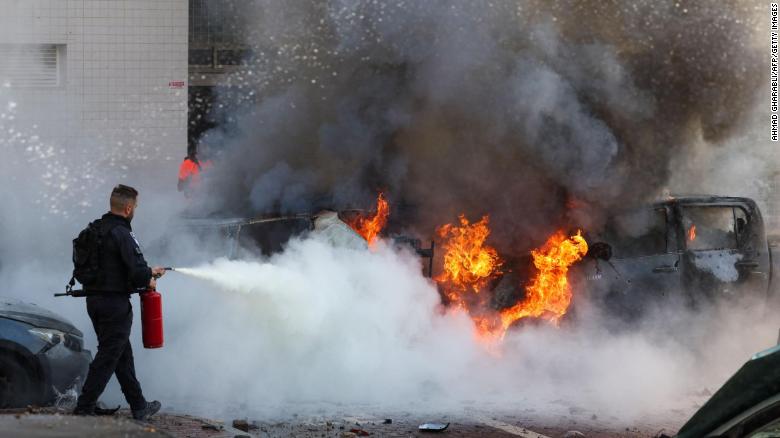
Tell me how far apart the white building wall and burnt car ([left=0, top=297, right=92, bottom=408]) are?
6.94 metres

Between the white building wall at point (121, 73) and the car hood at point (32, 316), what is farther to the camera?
the white building wall at point (121, 73)

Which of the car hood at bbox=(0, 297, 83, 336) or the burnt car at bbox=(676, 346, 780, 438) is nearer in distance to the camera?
the burnt car at bbox=(676, 346, 780, 438)

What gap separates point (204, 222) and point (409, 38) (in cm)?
314

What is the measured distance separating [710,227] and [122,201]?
591 cm

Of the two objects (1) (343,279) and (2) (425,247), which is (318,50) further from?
(1) (343,279)

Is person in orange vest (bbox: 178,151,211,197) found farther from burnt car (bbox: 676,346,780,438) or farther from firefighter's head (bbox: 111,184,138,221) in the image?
burnt car (bbox: 676,346,780,438)

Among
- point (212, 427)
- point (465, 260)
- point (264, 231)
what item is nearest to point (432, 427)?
point (212, 427)

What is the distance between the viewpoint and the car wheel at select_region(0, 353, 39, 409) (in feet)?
23.3

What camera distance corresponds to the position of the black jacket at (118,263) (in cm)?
671

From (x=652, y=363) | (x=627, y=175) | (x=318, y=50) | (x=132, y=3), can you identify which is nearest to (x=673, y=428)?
(x=652, y=363)

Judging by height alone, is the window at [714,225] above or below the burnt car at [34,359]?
above

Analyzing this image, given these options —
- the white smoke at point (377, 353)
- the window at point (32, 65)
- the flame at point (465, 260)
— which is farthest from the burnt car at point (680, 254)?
the window at point (32, 65)

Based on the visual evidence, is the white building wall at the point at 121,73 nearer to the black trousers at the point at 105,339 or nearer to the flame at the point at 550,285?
the flame at the point at 550,285

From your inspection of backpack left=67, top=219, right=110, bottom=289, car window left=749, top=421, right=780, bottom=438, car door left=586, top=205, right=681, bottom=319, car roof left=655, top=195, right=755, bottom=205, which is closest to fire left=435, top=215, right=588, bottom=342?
car door left=586, top=205, right=681, bottom=319
